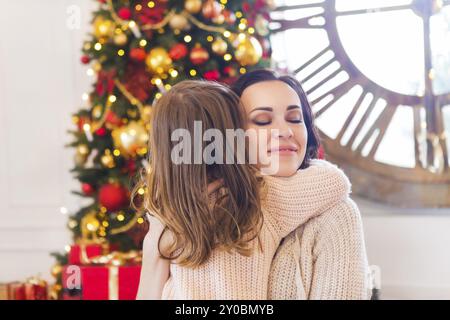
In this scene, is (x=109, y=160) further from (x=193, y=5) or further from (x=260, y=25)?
(x=260, y=25)

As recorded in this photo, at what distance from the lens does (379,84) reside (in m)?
2.47

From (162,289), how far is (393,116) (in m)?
1.63

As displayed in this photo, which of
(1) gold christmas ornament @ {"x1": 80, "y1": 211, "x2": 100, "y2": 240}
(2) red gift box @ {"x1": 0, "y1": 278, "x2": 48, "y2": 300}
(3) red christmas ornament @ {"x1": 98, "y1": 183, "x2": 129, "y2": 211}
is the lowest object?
(2) red gift box @ {"x1": 0, "y1": 278, "x2": 48, "y2": 300}

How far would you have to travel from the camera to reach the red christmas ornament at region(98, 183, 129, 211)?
2064mm

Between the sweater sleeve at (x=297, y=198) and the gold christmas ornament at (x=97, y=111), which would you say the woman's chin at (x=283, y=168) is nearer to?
the sweater sleeve at (x=297, y=198)

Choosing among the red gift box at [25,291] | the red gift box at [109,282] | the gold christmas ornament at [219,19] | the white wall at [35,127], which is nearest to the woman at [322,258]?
the red gift box at [109,282]

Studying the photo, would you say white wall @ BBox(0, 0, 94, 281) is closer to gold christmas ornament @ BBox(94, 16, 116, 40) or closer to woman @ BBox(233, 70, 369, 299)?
gold christmas ornament @ BBox(94, 16, 116, 40)

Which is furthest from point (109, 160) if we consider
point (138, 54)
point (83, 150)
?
point (138, 54)

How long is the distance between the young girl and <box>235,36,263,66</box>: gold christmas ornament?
34.6 inches

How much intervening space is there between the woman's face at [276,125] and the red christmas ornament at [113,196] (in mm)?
1000

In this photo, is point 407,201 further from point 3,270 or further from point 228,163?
point 3,270

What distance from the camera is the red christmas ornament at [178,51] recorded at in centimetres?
195

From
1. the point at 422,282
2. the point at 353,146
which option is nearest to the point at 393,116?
the point at 353,146

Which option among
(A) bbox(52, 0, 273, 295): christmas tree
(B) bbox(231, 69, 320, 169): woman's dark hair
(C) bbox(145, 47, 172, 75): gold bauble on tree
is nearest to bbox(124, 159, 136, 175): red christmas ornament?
(A) bbox(52, 0, 273, 295): christmas tree
